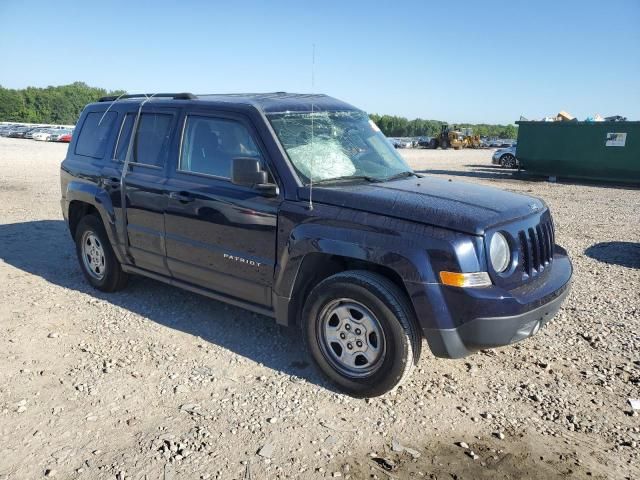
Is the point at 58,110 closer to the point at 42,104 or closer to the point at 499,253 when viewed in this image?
the point at 42,104

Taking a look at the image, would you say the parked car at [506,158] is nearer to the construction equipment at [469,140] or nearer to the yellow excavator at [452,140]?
the yellow excavator at [452,140]

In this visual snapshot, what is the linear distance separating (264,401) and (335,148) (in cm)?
203

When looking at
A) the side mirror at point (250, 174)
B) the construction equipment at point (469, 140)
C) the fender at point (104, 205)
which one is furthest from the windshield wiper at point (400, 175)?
the construction equipment at point (469, 140)

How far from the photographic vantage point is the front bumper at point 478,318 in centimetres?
322

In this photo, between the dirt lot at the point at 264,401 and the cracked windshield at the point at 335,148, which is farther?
the cracked windshield at the point at 335,148

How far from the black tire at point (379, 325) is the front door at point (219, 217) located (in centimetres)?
51

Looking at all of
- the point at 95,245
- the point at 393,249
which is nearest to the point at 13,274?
the point at 95,245

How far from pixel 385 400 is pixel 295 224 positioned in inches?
53.9

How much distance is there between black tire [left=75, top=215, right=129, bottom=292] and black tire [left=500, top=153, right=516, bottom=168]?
81.2 ft

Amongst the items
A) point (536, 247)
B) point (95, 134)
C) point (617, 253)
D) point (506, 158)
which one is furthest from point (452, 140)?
point (536, 247)

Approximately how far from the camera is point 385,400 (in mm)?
3676

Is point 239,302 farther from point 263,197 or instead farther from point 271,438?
point 271,438

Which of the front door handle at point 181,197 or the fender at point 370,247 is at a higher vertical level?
the front door handle at point 181,197

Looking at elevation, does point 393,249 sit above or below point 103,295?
above
